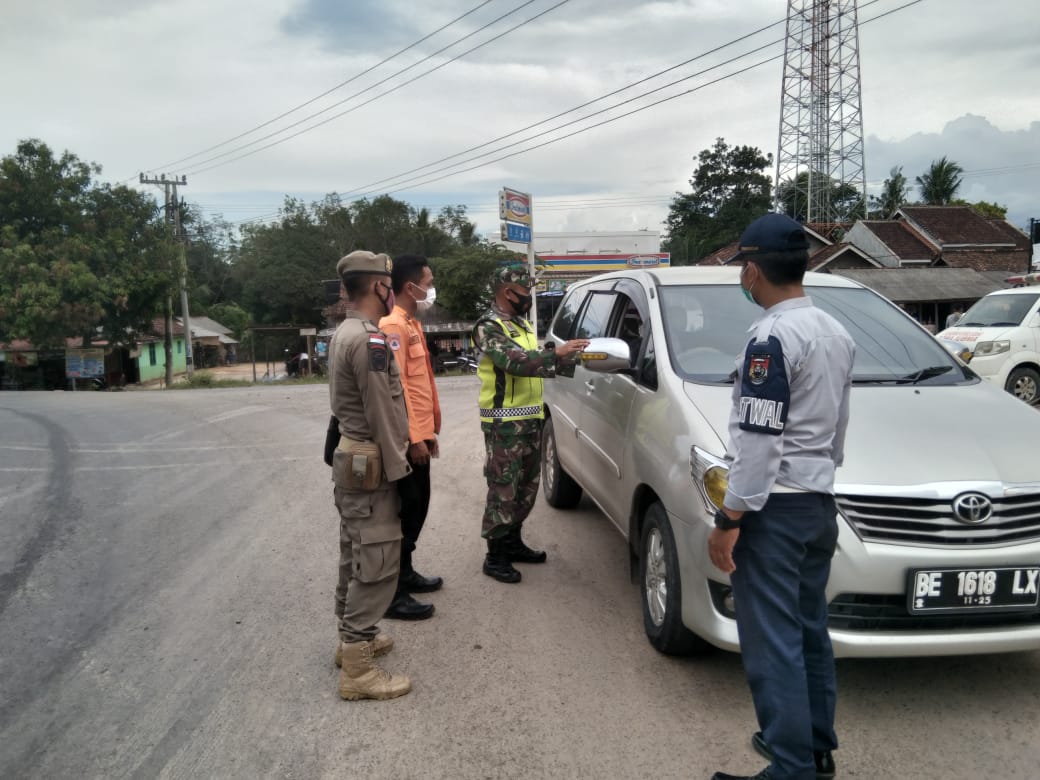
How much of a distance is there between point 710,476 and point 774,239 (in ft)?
3.44

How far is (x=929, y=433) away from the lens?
10.3 ft

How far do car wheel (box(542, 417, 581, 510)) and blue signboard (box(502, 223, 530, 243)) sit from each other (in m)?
9.50

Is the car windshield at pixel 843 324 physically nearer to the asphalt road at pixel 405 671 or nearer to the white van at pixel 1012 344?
the asphalt road at pixel 405 671

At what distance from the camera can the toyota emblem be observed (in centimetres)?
278

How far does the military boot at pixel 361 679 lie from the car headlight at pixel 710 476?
153 centimetres

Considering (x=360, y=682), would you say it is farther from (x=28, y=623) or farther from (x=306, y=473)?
(x=306, y=473)

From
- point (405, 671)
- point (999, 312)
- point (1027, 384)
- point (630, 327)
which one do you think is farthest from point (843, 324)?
point (999, 312)

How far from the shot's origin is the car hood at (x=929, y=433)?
2.88 m

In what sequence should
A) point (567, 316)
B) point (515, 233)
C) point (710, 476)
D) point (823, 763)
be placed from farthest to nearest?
point (515, 233) → point (567, 316) → point (710, 476) → point (823, 763)

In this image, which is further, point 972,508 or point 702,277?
point 702,277

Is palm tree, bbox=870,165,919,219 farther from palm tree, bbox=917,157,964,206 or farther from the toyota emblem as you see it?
the toyota emblem

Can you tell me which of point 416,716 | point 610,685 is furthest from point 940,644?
point 416,716

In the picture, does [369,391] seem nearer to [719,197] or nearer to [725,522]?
[725,522]

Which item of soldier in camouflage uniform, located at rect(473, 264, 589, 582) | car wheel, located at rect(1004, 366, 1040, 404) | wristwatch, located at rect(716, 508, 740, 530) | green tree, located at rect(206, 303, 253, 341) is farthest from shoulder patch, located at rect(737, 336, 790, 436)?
green tree, located at rect(206, 303, 253, 341)
